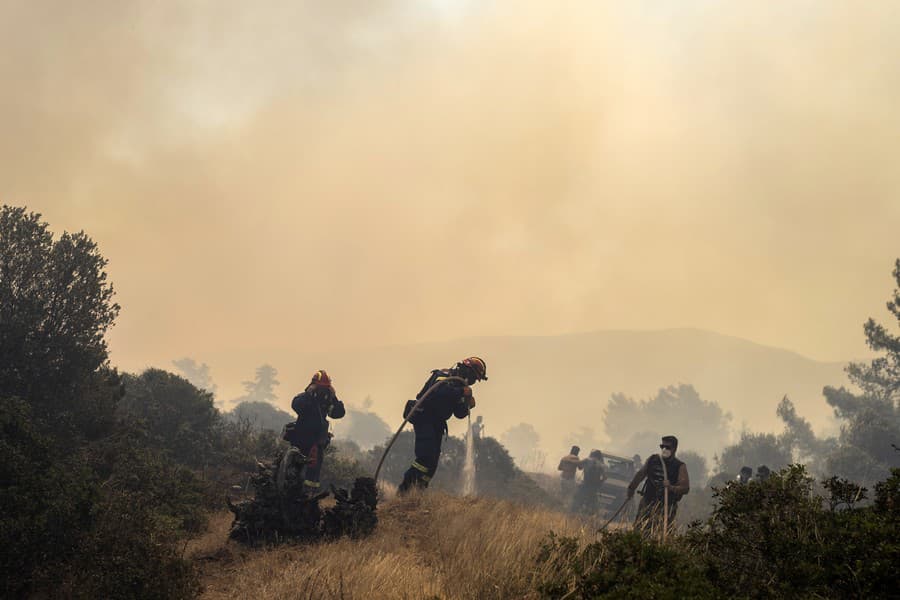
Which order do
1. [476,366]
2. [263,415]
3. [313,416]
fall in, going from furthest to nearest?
[263,415]
[313,416]
[476,366]

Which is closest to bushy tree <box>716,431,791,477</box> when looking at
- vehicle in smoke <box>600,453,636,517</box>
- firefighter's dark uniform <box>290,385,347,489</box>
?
vehicle in smoke <box>600,453,636,517</box>

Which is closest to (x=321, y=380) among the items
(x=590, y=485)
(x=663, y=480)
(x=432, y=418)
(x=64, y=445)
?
(x=432, y=418)

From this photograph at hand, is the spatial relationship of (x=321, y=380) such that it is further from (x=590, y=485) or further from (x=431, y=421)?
(x=590, y=485)

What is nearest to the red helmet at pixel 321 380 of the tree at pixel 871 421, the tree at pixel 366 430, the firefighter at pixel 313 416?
the firefighter at pixel 313 416

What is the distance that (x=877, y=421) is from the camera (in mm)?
26484

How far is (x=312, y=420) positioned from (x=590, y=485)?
1242cm

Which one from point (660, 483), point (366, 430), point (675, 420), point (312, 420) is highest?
point (675, 420)

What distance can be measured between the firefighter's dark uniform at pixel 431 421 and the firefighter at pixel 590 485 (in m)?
10.7

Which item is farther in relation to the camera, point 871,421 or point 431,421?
point 871,421

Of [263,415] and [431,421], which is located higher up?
[431,421]

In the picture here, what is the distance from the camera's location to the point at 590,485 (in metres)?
19.6

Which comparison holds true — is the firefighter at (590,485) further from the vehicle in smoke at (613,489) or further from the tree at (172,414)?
the tree at (172,414)

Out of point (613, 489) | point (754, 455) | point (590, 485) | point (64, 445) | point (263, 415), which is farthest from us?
point (263, 415)

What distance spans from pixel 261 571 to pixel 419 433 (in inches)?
171
